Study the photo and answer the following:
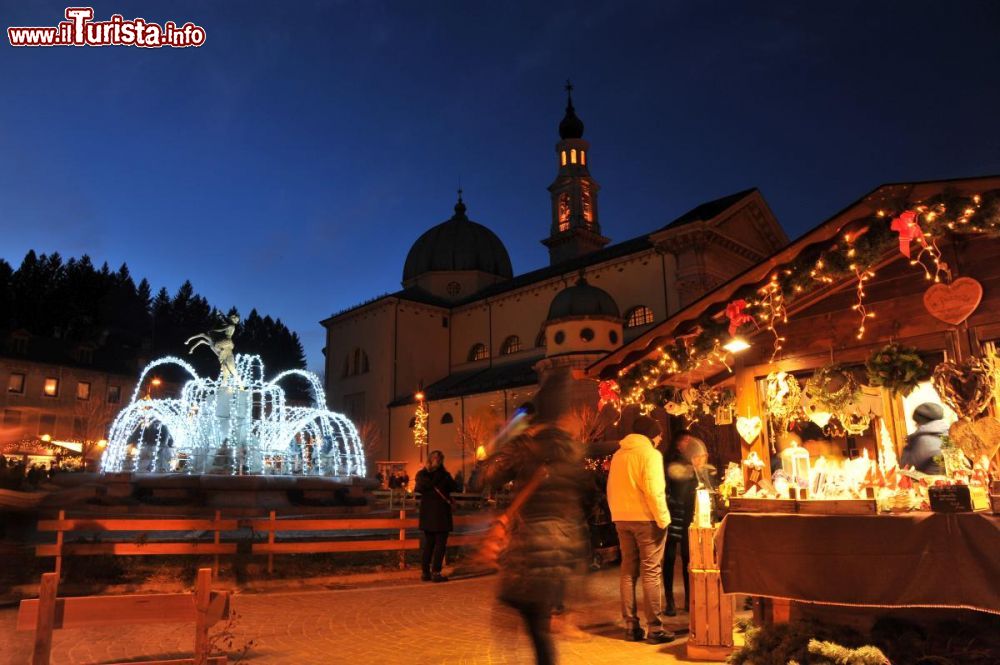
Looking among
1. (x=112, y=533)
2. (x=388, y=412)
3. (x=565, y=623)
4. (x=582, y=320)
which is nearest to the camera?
(x=565, y=623)

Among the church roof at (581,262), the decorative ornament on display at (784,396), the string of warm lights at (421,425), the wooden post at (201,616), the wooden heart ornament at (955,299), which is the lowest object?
the wooden post at (201,616)

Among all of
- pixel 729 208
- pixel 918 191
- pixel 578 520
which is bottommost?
pixel 578 520

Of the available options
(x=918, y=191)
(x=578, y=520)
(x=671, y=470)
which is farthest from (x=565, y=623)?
(x=918, y=191)

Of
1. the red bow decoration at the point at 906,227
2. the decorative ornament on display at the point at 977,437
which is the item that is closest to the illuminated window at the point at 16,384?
the red bow decoration at the point at 906,227

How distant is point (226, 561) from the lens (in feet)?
36.6

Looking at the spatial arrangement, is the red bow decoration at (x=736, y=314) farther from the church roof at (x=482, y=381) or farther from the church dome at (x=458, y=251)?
the church dome at (x=458, y=251)

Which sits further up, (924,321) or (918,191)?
(918,191)

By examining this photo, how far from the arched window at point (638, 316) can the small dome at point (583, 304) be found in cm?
183

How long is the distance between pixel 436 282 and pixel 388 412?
11.0 m

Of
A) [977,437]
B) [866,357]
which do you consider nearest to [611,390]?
[866,357]

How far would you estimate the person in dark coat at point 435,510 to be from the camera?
1051 centimetres

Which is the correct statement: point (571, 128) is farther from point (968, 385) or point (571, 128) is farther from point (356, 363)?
point (968, 385)

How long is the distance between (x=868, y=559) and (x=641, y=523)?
2.11 m

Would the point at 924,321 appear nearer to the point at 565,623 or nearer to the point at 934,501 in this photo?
the point at 934,501
